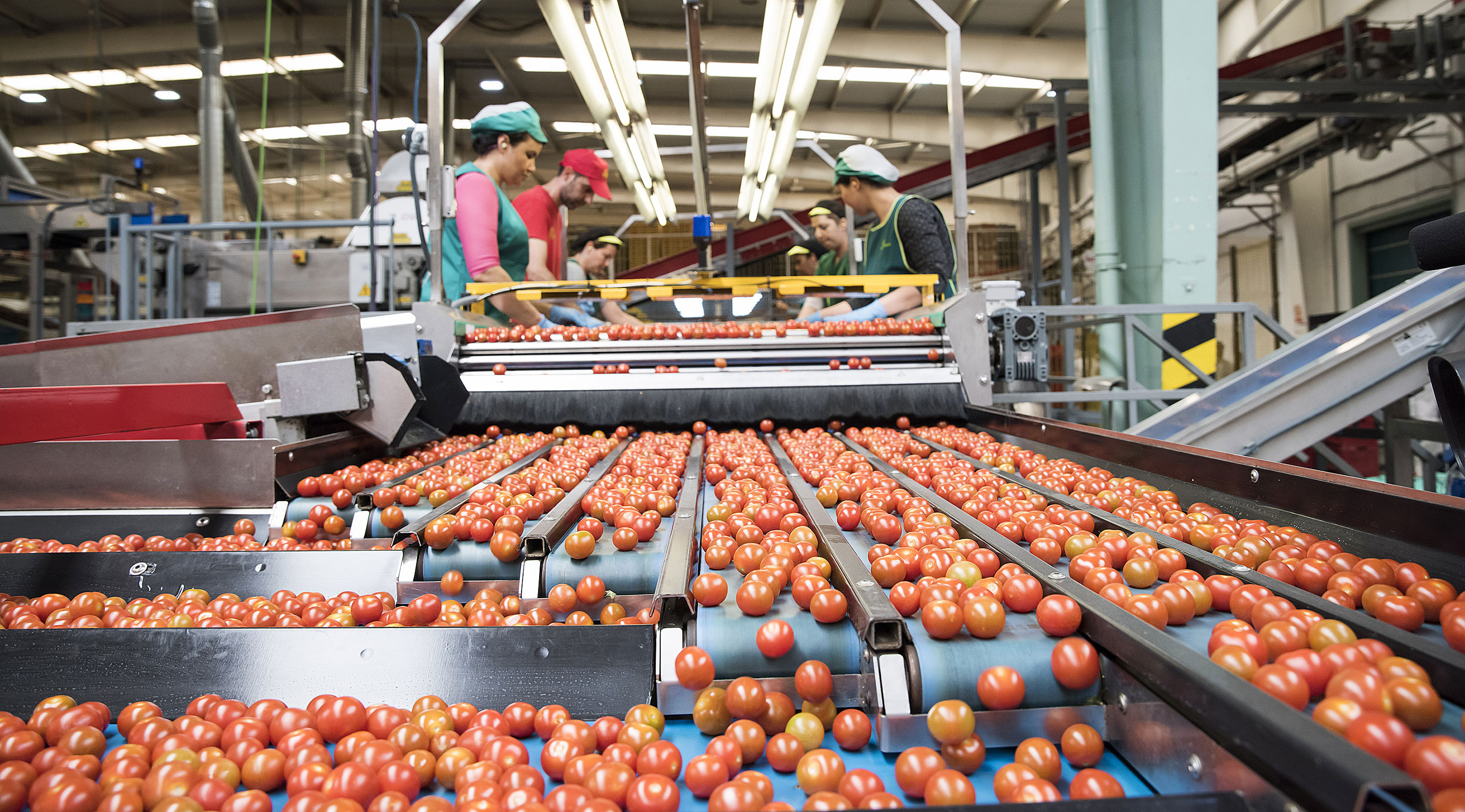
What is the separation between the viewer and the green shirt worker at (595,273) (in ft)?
17.5

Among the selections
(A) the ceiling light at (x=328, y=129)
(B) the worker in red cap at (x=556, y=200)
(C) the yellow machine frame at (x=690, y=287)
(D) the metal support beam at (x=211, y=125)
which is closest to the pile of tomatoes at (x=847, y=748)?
(C) the yellow machine frame at (x=690, y=287)

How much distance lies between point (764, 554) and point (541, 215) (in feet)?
14.0

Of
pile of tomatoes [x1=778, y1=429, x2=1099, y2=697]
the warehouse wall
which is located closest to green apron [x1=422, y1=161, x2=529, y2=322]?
pile of tomatoes [x1=778, y1=429, x2=1099, y2=697]

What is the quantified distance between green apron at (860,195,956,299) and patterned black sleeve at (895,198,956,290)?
0.03 metres

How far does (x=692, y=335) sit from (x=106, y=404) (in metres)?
2.60

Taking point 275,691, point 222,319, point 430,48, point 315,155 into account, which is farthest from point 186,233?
point 315,155

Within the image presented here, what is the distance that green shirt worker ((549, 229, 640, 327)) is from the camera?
535cm

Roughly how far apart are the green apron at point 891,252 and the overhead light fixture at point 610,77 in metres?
1.61

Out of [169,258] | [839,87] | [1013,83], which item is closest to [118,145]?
[169,258]

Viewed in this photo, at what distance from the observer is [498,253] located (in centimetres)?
432

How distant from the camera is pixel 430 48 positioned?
3576 mm

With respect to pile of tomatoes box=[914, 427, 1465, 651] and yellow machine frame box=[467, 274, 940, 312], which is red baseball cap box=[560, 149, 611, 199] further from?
pile of tomatoes box=[914, 427, 1465, 651]

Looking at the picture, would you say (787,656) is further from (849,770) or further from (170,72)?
(170,72)

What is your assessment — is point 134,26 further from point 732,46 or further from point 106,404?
point 106,404
